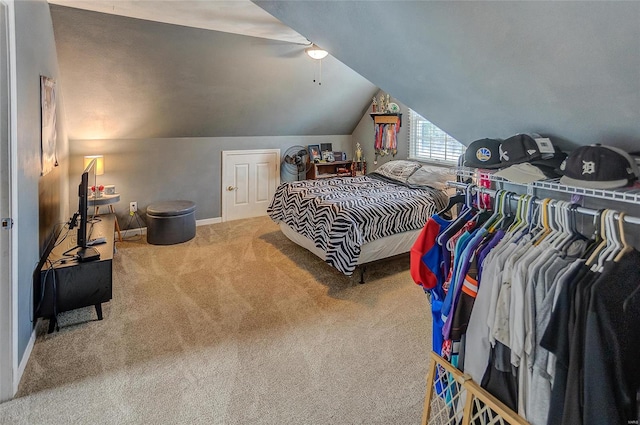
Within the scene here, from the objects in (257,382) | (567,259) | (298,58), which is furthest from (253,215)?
(567,259)

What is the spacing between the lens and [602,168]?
111cm

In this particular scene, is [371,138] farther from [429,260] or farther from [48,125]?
[429,260]

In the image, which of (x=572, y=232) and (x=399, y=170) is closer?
(x=572, y=232)

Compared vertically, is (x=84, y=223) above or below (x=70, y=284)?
above

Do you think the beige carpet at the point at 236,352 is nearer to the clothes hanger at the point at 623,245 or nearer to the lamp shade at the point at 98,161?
the clothes hanger at the point at 623,245

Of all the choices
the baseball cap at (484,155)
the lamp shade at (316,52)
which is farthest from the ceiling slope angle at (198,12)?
the baseball cap at (484,155)

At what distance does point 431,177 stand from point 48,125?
12.7ft

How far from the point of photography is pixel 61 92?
3.77 m

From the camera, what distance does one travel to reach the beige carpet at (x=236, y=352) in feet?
6.12

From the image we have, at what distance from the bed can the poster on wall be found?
2181mm

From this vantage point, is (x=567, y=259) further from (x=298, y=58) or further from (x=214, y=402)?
(x=298, y=58)

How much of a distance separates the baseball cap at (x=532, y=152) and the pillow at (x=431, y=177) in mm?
2949

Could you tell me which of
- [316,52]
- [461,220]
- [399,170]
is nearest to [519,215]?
[461,220]

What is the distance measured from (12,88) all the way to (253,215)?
158 inches
